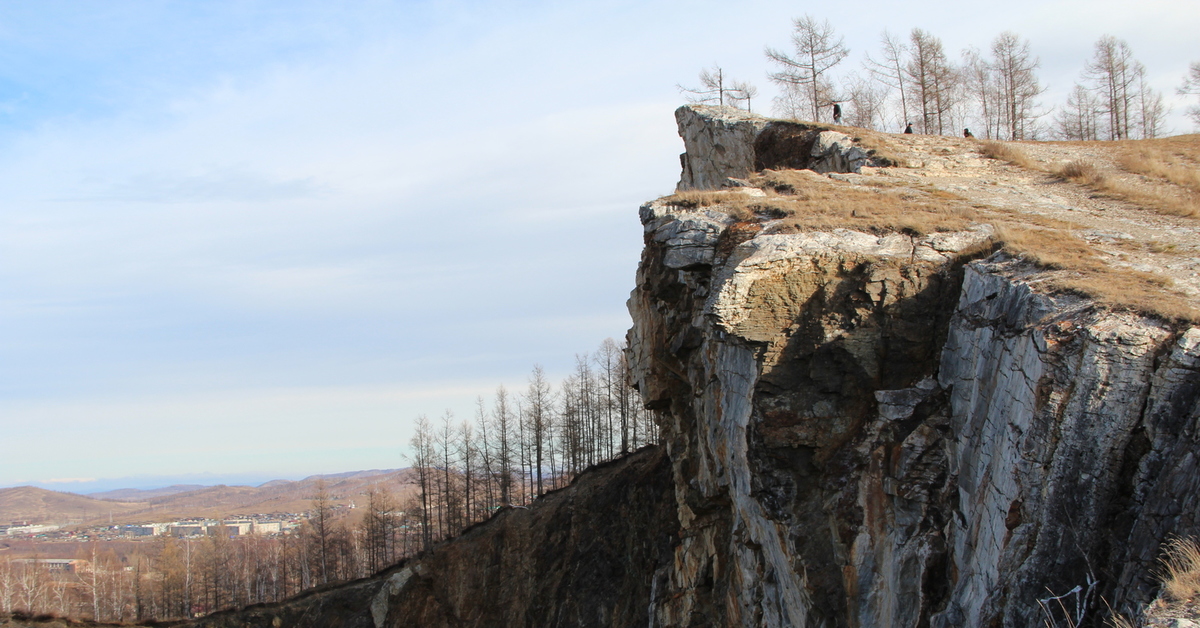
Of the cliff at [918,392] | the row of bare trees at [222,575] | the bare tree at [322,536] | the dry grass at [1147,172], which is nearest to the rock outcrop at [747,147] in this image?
the cliff at [918,392]

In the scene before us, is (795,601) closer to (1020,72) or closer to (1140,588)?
(1140,588)

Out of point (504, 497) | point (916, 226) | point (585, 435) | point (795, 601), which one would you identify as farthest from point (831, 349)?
point (585, 435)

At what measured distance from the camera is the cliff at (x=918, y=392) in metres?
8.81

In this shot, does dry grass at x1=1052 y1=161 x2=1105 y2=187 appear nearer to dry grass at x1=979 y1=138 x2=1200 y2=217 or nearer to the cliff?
dry grass at x1=979 y1=138 x2=1200 y2=217

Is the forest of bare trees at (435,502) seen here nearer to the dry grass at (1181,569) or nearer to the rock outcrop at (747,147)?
the rock outcrop at (747,147)

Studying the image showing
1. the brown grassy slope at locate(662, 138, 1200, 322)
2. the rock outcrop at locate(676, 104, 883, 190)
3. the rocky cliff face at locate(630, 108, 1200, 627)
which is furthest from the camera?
the rock outcrop at locate(676, 104, 883, 190)

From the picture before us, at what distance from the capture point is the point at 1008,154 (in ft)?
88.7

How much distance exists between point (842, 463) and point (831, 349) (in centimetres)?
212

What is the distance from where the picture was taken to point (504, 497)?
159ft

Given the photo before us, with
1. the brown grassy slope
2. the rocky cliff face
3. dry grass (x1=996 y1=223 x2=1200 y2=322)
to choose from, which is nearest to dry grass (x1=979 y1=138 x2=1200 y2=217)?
the brown grassy slope

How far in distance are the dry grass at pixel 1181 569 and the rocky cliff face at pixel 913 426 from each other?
30 centimetres

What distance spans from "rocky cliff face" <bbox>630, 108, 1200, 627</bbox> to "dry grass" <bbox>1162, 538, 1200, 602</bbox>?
301 millimetres

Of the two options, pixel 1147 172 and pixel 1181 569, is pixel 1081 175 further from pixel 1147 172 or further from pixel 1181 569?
pixel 1181 569

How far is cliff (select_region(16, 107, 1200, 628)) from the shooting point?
881 cm
